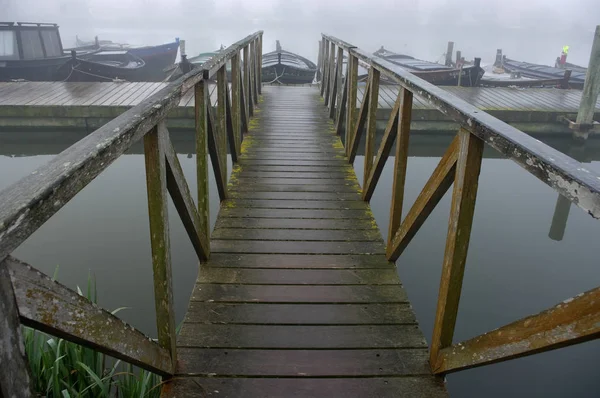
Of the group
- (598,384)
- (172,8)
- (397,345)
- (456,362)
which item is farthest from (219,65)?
(172,8)

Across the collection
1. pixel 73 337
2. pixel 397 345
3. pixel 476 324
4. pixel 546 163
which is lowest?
pixel 476 324

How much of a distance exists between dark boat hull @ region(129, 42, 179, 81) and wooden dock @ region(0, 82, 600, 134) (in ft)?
25.3

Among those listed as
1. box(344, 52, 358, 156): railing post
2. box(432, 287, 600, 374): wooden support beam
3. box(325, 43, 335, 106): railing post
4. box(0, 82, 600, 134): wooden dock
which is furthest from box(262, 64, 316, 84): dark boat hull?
box(432, 287, 600, 374): wooden support beam

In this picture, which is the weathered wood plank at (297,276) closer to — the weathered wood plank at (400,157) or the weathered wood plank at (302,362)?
the weathered wood plank at (400,157)

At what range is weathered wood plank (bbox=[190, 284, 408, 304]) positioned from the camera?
2428 mm

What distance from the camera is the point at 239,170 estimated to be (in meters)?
4.34

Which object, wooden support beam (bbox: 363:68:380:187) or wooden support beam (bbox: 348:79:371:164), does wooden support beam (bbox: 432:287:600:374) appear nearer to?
wooden support beam (bbox: 363:68:380:187)

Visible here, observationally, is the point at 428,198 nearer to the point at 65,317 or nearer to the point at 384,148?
the point at 384,148

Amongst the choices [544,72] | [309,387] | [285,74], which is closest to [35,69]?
[285,74]

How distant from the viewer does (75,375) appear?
2.65 meters

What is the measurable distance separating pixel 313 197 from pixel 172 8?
201 m

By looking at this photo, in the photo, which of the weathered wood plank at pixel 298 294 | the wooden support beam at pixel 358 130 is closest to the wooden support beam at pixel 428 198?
the weathered wood plank at pixel 298 294

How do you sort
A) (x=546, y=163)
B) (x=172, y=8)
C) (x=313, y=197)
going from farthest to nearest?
(x=172, y=8) < (x=313, y=197) < (x=546, y=163)

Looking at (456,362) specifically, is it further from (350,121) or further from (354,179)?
(350,121)
